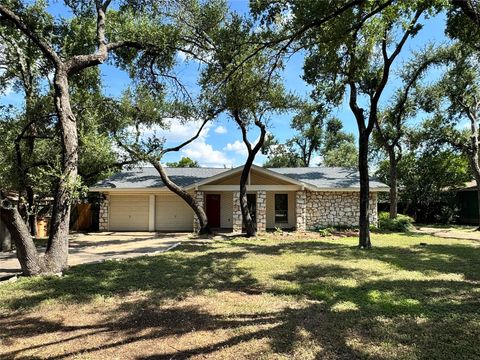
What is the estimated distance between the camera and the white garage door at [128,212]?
20516mm

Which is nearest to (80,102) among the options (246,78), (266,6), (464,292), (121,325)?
(246,78)

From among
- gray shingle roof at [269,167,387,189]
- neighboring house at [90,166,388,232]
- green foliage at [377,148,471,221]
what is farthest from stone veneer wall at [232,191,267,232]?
green foliage at [377,148,471,221]

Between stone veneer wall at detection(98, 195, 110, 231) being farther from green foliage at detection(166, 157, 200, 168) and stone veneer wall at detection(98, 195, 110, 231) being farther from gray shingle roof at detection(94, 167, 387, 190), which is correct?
green foliage at detection(166, 157, 200, 168)

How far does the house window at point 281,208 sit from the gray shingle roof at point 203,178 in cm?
128

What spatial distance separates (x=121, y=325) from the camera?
4.96 meters

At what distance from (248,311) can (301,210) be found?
1418 centimetres

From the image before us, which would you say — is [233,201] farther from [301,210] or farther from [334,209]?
[334,209]

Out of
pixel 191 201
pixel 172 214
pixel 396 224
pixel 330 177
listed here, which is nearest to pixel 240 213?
pixel 191 201

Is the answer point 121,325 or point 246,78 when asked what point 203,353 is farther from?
point 246,78

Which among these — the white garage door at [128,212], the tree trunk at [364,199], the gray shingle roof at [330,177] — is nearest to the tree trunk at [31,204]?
the white garage door at [128,212]

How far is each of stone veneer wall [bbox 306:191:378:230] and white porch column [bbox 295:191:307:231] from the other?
0.77 meters

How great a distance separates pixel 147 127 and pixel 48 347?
14295 mm

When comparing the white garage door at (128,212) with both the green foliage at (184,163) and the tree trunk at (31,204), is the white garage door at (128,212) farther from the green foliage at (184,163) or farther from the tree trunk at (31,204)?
the green foliage at (184,163)

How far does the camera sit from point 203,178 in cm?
2059
